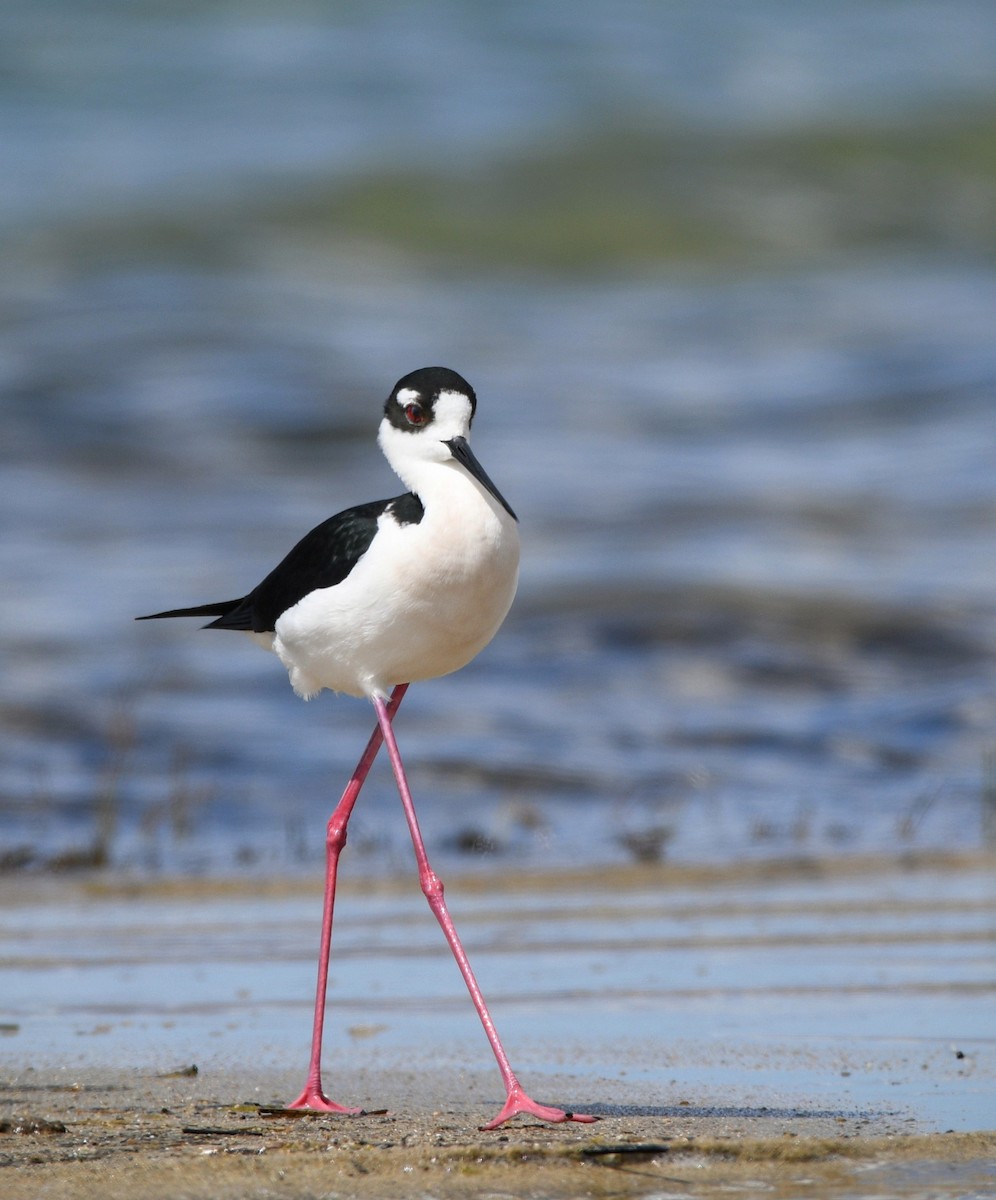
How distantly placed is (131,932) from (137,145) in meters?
29.8

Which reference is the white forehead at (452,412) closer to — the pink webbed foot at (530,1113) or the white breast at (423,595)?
the white breast at (423,595)

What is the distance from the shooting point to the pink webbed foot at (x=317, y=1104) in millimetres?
4273

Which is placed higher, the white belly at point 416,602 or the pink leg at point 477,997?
the white belly at point 416,602

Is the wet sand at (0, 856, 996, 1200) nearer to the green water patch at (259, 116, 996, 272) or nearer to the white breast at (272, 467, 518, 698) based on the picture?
the white breast at (272, 467, 518, 698)

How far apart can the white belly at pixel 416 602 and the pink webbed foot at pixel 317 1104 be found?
103cm

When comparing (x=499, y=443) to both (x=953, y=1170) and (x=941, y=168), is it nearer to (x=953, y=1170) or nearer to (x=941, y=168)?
(x=953, y=1170)

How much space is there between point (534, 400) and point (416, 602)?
16.9m

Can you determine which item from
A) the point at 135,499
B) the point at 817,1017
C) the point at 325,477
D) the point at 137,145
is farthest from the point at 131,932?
the point at 137,145

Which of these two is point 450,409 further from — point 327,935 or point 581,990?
point 581,990

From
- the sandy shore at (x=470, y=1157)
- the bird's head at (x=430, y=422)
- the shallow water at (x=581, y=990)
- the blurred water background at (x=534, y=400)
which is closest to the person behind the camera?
the sandy shore at (x=470, y=1157)

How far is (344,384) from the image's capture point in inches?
864

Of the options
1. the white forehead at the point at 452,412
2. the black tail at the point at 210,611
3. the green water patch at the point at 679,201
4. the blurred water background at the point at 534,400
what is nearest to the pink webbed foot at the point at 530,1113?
the white forehead at the point at 452,412

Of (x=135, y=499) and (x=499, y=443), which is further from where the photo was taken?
(x=499, y=443)

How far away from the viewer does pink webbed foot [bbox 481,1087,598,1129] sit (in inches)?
160
